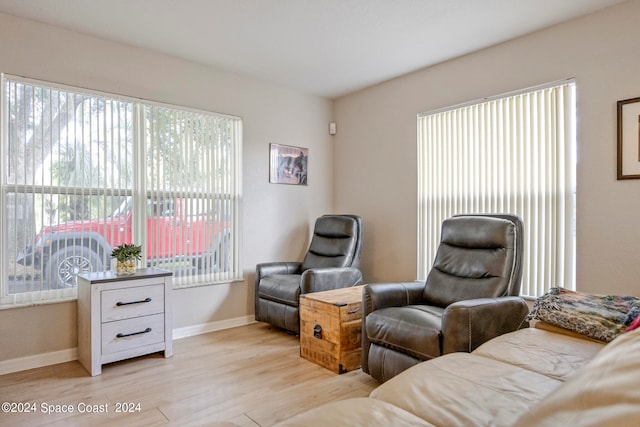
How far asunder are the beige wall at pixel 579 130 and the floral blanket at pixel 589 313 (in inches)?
34.9

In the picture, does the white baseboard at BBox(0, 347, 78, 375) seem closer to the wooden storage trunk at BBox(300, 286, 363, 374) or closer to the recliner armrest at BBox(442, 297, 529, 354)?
the wooden storage trunk at BBox(300, 286, 363, 374)

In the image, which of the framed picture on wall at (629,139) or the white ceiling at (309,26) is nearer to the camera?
the framed picture on wall at (629,139)

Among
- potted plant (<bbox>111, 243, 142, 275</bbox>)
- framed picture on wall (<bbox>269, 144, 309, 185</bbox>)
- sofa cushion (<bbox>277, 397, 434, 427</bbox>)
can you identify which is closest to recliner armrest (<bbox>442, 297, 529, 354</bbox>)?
sofa cushion (<bbox>277, 397, 434, 427</bbox>)

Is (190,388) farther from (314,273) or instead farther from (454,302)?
(454,302)

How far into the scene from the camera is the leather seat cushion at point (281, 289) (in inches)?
132

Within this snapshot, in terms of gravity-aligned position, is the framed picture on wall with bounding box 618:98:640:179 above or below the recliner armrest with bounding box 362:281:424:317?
above

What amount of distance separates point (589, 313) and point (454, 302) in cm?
87

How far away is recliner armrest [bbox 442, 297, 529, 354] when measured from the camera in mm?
1979

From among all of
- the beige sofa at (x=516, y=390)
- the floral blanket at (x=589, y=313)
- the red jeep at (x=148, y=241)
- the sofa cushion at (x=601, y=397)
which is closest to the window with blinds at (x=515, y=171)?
the floral blanket at (x=589, y=313)

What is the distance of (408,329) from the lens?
7.17ft

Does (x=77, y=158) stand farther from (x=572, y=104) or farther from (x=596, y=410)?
(x=572, y=104)

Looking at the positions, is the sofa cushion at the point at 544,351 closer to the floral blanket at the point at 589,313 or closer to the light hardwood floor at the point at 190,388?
the floral blanket at the point at 589,313

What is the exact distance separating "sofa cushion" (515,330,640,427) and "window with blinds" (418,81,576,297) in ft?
8.35

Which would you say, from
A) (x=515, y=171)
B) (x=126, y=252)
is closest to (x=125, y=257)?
(x=126, y=252)
